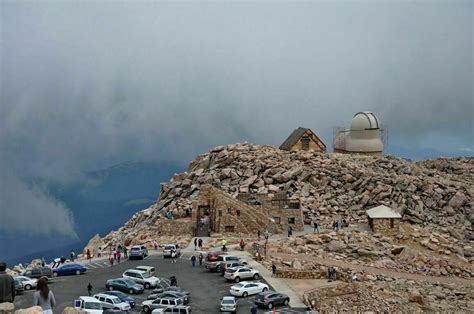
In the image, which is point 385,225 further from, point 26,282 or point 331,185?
point 26,282

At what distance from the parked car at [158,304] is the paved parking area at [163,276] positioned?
0.89 meters

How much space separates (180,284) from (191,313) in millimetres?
7181

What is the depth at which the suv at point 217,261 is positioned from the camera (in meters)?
46.0

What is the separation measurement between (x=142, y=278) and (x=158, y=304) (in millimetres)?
6781

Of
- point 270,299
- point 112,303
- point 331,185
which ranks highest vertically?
point 331,185

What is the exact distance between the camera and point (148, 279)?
41531 millimetres

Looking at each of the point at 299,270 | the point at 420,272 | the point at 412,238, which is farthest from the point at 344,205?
the point at 299,270

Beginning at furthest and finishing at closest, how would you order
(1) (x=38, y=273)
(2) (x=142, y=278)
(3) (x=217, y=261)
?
(3) (x=217, y=261)
(1) (x=38, y=273)
(2) (x=142, y=278)

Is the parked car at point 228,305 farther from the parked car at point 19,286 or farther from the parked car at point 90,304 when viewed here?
the parked car at point 19,286

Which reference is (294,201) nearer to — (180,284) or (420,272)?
(420,272)

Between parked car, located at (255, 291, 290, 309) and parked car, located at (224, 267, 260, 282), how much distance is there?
5.69m

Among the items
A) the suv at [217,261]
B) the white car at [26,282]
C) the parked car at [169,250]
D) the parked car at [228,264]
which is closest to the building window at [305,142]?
the parked car at [169,250]

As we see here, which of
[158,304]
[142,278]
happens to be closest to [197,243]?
[142,278]

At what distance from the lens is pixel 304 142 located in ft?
283
